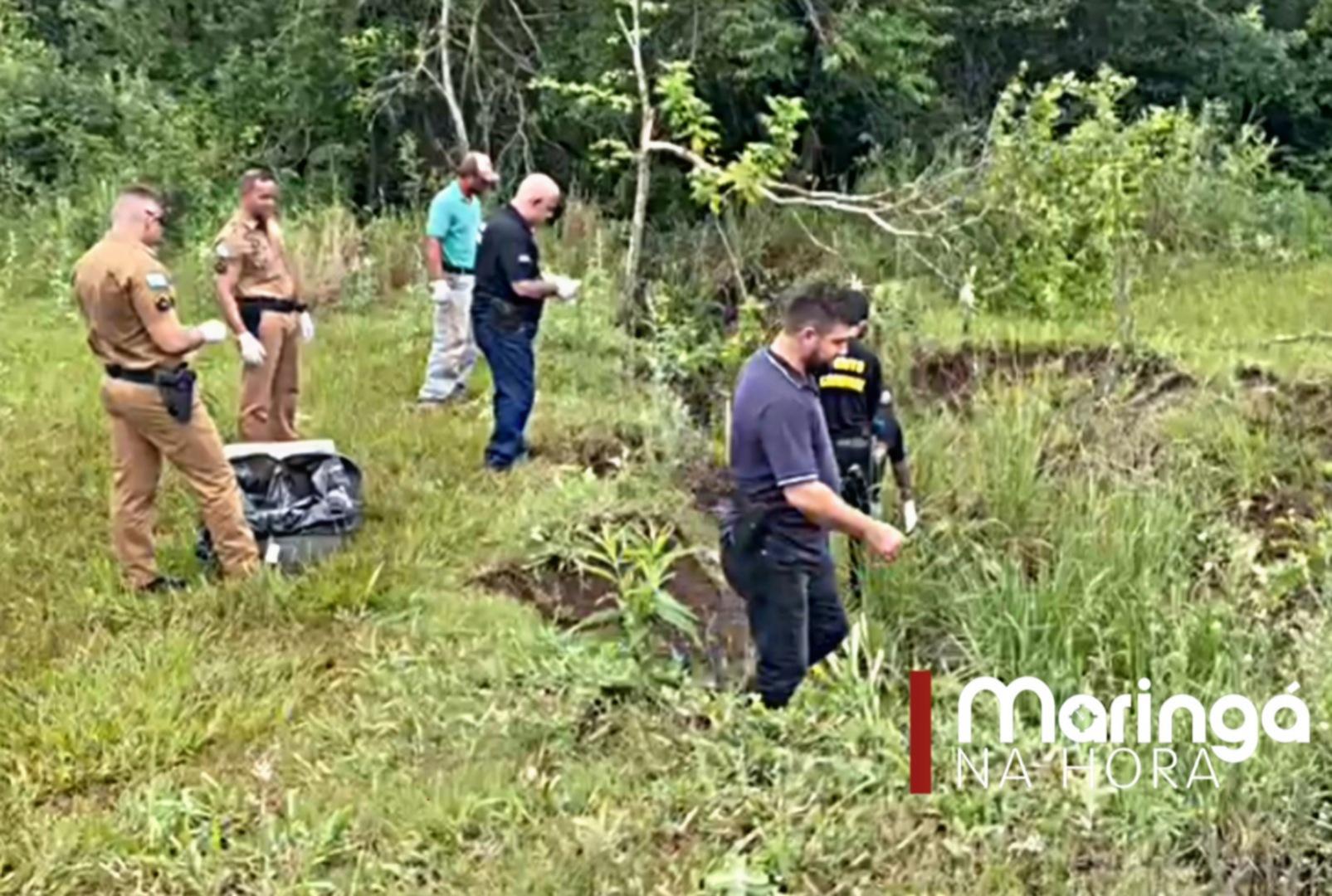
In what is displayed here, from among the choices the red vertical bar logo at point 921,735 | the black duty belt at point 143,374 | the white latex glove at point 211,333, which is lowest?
the red vertical bar logo at point 921,735

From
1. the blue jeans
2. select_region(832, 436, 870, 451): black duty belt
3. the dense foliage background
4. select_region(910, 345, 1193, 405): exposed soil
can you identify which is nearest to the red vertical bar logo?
select_region(832, 436, 870, 451): black duty belt

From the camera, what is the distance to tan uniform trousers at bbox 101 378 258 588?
5.80 metres

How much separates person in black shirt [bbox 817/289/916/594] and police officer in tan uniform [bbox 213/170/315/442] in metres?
2.82

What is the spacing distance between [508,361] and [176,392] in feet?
6.54

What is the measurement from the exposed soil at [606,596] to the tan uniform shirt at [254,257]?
208 centimetres

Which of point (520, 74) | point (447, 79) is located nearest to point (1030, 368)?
point (447, 79)

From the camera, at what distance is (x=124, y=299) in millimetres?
5602

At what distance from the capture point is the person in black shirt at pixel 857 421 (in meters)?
5.83

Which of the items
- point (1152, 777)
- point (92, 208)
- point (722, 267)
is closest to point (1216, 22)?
point (722, 267)

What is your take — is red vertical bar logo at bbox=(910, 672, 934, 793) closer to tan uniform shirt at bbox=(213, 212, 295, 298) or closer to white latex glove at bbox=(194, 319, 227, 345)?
white latex glove at bbox=(194, 319, 227, 345)

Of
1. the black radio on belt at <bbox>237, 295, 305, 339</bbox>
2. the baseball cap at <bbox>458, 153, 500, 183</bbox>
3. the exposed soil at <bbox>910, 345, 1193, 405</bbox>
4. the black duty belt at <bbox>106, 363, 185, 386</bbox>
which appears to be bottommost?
the exposed soil at <bbox>910, 345, 1193, 405</bbox>

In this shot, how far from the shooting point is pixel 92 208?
44.1ft

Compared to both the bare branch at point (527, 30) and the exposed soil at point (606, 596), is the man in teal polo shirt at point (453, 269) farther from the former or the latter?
the bare branch at point (527, 30)

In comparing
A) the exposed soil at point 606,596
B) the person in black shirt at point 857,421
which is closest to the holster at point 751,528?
the exposed soil at point 606,596
